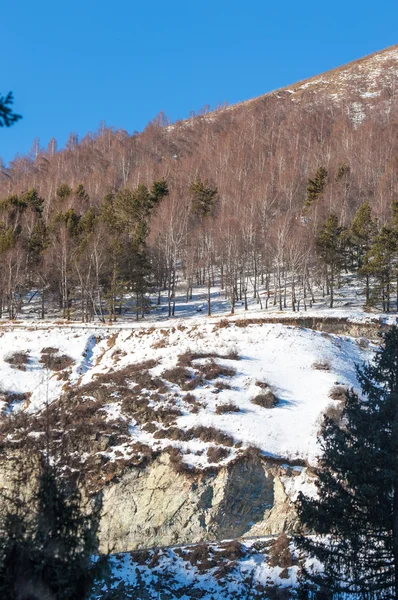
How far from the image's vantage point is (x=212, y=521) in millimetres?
19250

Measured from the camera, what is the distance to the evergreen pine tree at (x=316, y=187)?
196 feet

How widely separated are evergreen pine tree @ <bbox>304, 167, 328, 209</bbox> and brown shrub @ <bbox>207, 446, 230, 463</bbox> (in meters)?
42.8

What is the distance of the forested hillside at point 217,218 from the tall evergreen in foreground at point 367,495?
30040 millimetres

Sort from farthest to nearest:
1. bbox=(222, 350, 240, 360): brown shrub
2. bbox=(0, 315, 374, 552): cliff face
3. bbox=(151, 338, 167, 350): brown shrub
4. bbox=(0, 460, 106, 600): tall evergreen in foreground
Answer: bbox=(151, 338, 167, 350): brown shrub → bbox=(222, 350, 240, 360): brown shrub → bbox=(0, 315, 374, 552): cliff face → bbox=(0, 460, 106, 600): tall evergreen in foreground

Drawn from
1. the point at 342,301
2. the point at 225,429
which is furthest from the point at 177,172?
the point at 225,429

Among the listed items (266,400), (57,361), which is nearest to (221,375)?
(266,400)

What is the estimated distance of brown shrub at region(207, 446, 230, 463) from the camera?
2100 centimetres

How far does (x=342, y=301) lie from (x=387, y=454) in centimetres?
3527

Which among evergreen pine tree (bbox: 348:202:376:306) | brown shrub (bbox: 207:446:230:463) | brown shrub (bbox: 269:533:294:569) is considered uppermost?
evergreen pine tree (bbox: 348:202:376:306)

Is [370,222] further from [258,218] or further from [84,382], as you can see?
[84,382]

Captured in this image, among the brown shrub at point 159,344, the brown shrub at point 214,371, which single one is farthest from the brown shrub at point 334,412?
the brown shrub at point 159,344

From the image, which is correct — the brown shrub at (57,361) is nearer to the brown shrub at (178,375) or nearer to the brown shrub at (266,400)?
the brown shrub at (178,375)

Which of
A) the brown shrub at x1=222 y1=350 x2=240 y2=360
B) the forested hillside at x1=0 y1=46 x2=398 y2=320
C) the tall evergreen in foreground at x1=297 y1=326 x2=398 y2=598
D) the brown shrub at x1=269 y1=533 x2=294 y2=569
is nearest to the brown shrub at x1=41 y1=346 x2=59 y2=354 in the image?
the forested hillside at x1=0 y1=46 x2=398 y2=320

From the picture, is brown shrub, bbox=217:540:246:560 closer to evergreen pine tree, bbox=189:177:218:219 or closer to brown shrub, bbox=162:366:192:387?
brown shrub, bbox=162:366:192:387
